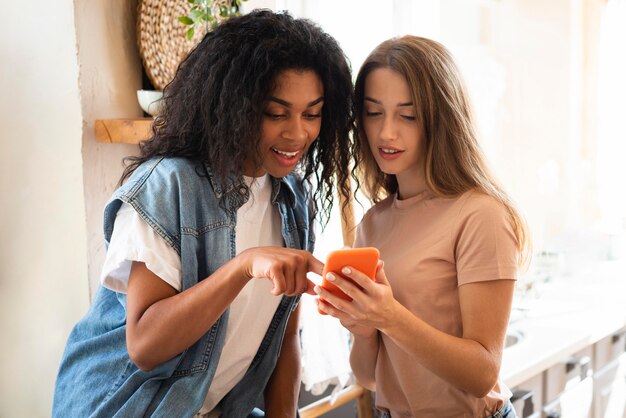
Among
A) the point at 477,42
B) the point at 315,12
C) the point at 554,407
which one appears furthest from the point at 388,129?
the point at 477,42

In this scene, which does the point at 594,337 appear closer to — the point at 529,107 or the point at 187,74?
the point at 529,107

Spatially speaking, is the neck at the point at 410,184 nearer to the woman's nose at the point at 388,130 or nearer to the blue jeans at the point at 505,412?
the woman's nose at the point at 388,130

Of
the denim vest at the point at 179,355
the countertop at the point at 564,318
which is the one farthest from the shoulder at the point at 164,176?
the countertop at the point at 564,318

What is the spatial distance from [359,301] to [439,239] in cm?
31

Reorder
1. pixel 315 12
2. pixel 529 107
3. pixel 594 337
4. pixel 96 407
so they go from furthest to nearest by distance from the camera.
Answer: pixel 529 107
pixel 594 337
pixel 315 12
pixel 96 407

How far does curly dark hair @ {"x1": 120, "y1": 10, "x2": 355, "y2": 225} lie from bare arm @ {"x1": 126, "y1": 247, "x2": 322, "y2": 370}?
0.19 metres

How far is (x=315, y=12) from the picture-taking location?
2.29 m

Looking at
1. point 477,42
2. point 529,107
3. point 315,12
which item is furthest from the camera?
point 529,107

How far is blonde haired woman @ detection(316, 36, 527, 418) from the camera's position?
1276 millimetres

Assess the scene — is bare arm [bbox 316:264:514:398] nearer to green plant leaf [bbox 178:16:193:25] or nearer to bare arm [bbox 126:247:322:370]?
bare arm [bbox 126:247:322:370]

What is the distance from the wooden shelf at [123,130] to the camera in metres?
1.53

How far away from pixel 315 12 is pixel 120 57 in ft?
2.67

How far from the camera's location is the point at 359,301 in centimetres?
110

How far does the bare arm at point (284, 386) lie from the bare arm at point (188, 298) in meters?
0.37
